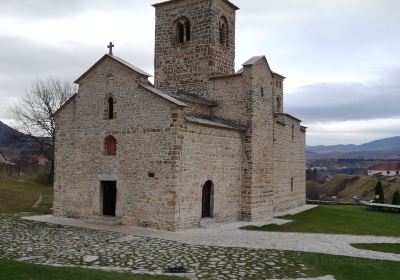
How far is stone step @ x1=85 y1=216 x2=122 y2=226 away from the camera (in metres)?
17.2

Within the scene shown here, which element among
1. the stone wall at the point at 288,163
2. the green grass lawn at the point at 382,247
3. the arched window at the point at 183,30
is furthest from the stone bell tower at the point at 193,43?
the green grass lawn at the point at 382,247

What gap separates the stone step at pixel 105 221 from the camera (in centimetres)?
1723

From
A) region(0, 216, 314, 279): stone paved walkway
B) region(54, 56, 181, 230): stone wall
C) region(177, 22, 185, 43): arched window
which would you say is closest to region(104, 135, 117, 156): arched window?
region(54, 56, 181, 230): stone wall

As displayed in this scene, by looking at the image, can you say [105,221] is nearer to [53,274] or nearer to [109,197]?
[109,197]

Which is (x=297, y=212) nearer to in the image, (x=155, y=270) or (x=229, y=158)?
(x=229, y=158)

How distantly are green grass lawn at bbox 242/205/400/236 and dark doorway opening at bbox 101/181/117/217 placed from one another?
237 inches

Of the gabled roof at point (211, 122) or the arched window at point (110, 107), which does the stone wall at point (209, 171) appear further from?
the arched window at point (110, 107)

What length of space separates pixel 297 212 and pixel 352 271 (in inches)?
572

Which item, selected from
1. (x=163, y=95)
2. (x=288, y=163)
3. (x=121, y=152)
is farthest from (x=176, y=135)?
(x=288, y=163)

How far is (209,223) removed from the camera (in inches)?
691

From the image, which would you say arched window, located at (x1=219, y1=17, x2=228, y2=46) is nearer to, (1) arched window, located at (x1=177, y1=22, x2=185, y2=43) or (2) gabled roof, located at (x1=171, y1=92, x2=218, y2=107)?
(1) arched window, located at (x1=177, y1=22, x2=185, y2=43)

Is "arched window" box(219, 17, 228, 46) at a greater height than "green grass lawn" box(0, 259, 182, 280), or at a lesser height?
greater

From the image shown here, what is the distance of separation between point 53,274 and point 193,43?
16076 mm

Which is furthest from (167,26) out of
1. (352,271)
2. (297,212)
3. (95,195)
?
(352,271)
